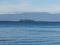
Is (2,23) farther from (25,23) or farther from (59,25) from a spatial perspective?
(59,25)

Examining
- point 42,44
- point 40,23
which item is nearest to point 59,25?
point 40,23

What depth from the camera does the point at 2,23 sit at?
1400cm

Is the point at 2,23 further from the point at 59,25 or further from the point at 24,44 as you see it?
the point at 24,44

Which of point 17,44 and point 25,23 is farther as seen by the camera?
point 25,23

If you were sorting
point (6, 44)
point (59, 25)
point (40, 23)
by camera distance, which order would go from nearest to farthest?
1. point (6, 44)
2. point (59, 25)
3. point (40, 23)

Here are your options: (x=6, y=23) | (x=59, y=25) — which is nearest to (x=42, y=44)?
(x=59, y=25)

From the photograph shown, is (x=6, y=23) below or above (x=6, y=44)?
above

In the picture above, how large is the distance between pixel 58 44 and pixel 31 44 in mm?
696

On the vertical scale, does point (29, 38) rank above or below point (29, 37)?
below

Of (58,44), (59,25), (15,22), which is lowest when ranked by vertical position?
(58,44)

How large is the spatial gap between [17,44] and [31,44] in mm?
384

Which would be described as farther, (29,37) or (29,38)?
(29,37)

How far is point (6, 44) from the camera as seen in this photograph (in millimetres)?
5953

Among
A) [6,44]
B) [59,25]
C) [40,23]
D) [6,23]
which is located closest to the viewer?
[6,44]
